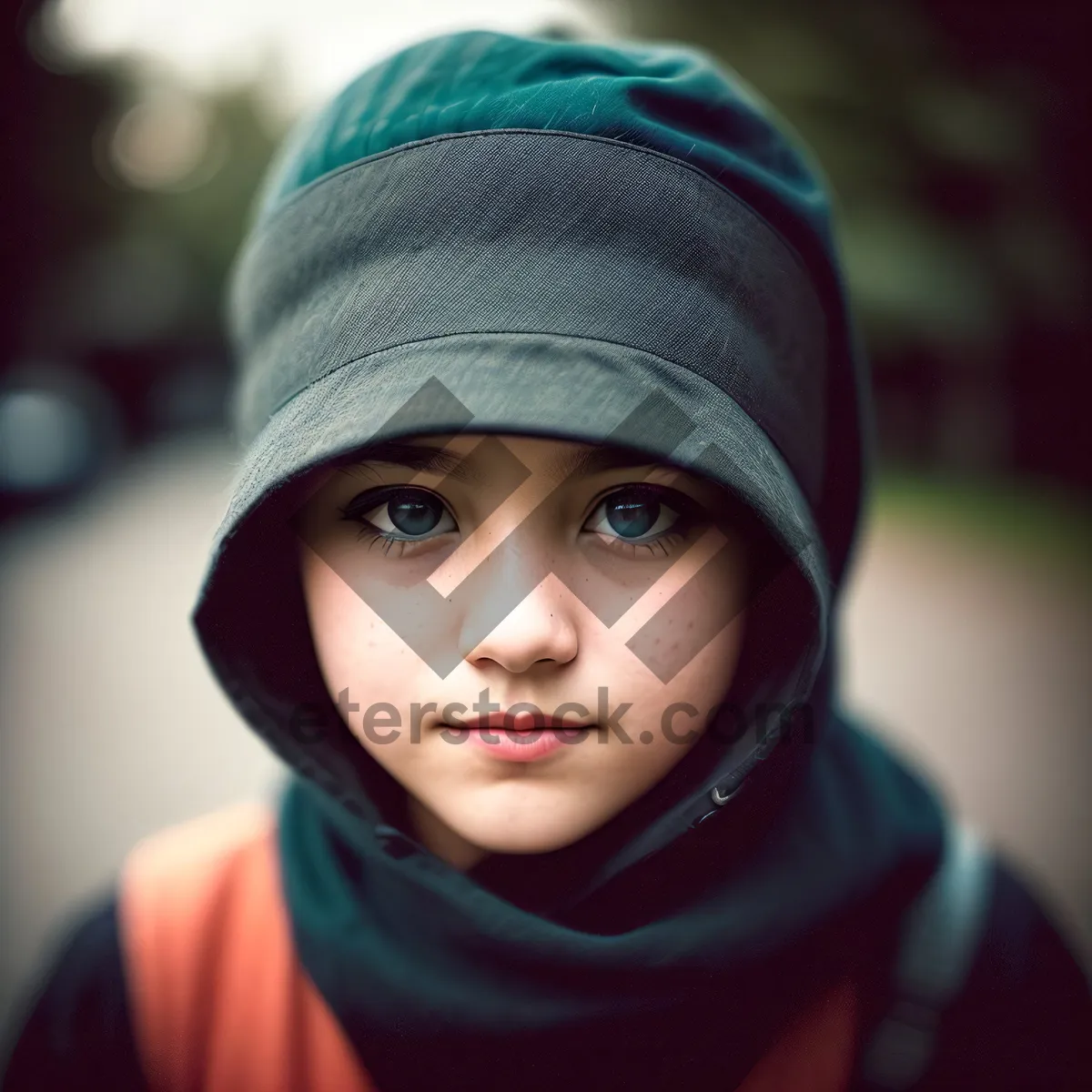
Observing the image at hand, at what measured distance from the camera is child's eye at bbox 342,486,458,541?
39.2 inches

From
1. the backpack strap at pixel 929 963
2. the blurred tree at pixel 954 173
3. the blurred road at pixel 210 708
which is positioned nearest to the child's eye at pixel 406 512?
the blurred road at pixel 210 708

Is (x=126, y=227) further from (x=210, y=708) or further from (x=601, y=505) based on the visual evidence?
(x=601, y=505)

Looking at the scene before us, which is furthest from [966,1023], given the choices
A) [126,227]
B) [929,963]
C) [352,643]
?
[126,227]

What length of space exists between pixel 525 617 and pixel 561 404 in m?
0.22

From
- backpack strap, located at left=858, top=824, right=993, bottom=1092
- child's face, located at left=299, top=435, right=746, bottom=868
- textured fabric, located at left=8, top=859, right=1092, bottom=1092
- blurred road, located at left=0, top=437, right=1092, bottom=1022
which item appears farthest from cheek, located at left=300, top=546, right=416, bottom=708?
backpack strap, located at left=858, top=824, right=993, bottom=1092

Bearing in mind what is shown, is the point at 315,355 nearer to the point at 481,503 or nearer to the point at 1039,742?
the point at 481,503

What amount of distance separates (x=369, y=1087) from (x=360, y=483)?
790 millimetres

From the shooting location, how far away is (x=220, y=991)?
122 cm

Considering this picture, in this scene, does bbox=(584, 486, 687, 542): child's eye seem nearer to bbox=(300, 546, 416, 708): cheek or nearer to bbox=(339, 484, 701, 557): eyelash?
bbox=(339, 484, 701, 557): eyelash

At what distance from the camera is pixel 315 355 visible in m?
1.02

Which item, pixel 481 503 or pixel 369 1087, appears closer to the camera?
pixel 481 503

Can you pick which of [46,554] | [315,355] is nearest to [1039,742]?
[315,355]

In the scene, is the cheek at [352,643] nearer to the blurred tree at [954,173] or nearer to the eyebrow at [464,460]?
the eyebrow at [464,460]

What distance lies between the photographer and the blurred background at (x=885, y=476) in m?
3.94
